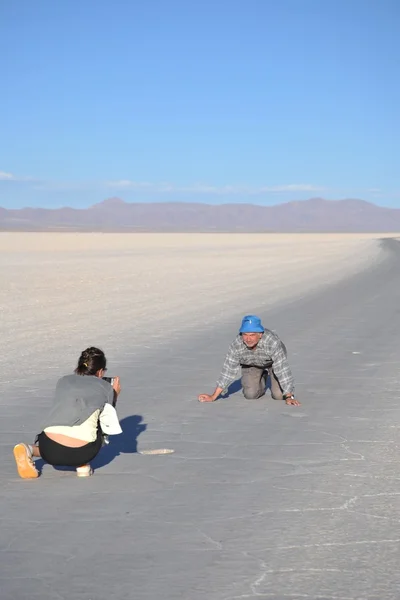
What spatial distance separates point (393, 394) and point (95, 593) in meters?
5.99

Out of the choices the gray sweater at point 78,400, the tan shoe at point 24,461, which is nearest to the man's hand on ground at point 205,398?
the gray sweater at point 78,400

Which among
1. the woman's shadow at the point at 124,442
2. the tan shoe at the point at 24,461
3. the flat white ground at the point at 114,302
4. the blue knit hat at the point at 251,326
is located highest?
the blue knit hat at the point at 251,326

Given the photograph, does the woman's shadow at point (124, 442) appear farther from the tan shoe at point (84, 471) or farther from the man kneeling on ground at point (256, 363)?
the man kneeling on ground at point (256, 363)

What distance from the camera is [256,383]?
10.0 meters

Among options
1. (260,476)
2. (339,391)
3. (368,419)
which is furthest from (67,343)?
(260,476)

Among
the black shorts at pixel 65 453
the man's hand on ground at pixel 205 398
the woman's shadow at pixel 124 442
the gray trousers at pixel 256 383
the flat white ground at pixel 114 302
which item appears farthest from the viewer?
the flat white ground at pixel 114 302

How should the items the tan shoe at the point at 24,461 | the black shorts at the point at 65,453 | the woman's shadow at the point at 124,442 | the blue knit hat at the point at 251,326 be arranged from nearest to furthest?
1. the tan shoe at the point at 24,461
2. the black shorts at the point at 65,453
3. the woman's shadow at the point at 124,442
4. the blue knit hat at the point at 251,326

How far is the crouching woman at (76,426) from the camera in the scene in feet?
22.3

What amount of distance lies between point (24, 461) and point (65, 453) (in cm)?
A: 27

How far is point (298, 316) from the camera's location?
18.8 m

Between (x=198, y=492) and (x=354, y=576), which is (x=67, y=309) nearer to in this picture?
(x=198, y=492)

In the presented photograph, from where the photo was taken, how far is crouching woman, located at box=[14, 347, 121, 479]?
6789mm

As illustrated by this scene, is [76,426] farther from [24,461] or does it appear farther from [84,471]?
[24,461]

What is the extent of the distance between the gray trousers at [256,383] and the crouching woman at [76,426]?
3.22 metres
